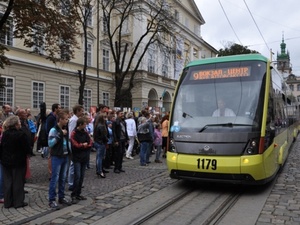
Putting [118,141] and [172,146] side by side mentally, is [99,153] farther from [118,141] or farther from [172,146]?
[172,146]

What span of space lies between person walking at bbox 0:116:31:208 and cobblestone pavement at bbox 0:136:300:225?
24 centimetres

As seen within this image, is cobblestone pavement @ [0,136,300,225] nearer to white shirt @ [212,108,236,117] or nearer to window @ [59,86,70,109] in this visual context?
white shirt @ [212,108,236,117]

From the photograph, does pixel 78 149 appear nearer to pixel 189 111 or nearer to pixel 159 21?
pixel 189 111

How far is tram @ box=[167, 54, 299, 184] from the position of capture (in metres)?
7.03

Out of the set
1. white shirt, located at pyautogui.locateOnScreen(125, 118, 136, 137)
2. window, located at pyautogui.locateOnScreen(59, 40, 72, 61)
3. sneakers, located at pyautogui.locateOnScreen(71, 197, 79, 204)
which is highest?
window, located at pyautogui.locateOnScreen(59, 40, 72, 61)

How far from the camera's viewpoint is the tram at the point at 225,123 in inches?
277

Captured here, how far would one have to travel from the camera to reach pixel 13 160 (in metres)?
6.09

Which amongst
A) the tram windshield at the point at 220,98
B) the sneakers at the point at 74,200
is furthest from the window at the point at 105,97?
the sneakers at the point at 74,200

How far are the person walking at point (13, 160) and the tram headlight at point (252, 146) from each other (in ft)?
14.2

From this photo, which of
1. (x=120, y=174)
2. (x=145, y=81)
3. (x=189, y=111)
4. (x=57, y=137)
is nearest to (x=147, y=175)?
(x=120, y=174)

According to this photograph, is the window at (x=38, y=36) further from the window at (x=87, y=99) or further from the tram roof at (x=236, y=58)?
the window at (x=87, y=99)

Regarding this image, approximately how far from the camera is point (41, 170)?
10.1 meters

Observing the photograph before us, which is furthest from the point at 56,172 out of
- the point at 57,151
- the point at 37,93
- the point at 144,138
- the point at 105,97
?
the point at 105,97

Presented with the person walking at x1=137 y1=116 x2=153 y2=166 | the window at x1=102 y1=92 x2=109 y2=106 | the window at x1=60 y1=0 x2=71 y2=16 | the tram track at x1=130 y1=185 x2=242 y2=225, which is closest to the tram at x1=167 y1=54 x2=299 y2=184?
the tram track at x1=130 y1=185 x2=242 y2=225
